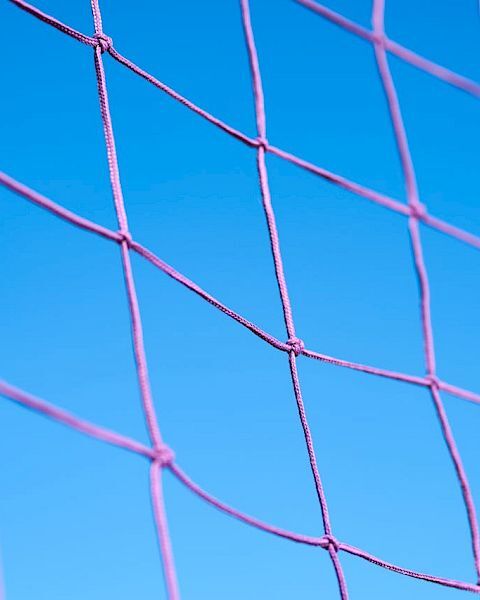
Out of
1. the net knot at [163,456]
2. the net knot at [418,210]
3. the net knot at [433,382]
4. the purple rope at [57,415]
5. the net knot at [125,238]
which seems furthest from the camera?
the net knot at [418,210]

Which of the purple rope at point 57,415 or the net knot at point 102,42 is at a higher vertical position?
the net knot at point 102,42

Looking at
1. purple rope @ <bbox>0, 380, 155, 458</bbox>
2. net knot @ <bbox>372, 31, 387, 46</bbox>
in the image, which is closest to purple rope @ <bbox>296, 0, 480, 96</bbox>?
net knot @ <bbox>372, 31, 387, 46</bbox>

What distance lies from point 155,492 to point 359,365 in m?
0.42

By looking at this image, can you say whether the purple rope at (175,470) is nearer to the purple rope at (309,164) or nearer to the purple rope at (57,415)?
the purple rope at (57,415)

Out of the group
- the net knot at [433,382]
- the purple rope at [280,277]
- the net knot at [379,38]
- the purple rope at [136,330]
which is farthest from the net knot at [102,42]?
the net knot at [433,382]

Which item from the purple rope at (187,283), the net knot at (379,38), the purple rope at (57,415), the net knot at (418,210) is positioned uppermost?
the net knot at (379,38)

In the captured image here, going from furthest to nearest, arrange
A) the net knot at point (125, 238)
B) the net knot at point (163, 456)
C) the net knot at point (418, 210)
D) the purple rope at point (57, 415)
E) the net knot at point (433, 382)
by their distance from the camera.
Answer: the net knot at point (418, 210), the net knot at point (433, 382), the net knot at point (125, 238), the net knot at point (163, 456), the purple rope at point (57, 415)

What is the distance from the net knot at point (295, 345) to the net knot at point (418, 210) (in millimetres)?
260

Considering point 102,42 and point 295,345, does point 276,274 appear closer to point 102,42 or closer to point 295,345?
point 295,345

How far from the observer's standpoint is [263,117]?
1.29 meters

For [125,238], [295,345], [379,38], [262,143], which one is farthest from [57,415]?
[379,38]

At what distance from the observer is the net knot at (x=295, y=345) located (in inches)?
45.5

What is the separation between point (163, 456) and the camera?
787 millimetres

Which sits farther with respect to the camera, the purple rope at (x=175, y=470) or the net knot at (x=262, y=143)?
the net knot at (x=262, y=143)
